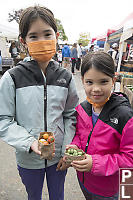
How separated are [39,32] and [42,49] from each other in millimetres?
130

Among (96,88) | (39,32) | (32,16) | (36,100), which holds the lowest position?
(36,100)

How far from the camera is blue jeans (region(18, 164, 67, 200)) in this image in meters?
1.42

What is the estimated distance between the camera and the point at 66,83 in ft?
4.54

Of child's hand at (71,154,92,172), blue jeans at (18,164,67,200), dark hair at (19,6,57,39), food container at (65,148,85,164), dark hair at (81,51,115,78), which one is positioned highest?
dark hair at (19,6,57,39)

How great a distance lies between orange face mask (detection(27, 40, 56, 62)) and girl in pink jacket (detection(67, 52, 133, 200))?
1.03ft

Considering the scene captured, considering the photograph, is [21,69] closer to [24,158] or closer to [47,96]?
[47,96]

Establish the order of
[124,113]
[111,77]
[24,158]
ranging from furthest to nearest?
[24,158] < [111,77] < [124,113]

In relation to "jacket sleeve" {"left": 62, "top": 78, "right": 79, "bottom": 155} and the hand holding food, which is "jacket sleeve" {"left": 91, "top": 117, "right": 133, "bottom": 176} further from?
"jacket sleeve" {"left": 62, "top": 78, "right": 79, "bottom": 155}

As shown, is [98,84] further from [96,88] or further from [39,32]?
[39,32]

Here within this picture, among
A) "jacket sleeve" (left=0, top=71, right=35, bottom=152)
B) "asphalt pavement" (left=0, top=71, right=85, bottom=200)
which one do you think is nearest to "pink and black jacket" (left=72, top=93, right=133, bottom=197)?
"jacket sleeve" (left=0, top=71, right=35, bottom=152)

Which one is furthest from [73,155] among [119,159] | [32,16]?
[32,16]

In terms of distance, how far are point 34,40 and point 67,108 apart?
2.19 ft

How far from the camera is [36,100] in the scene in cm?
127

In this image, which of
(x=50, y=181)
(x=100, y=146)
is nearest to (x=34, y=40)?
(x=100, y=146)
